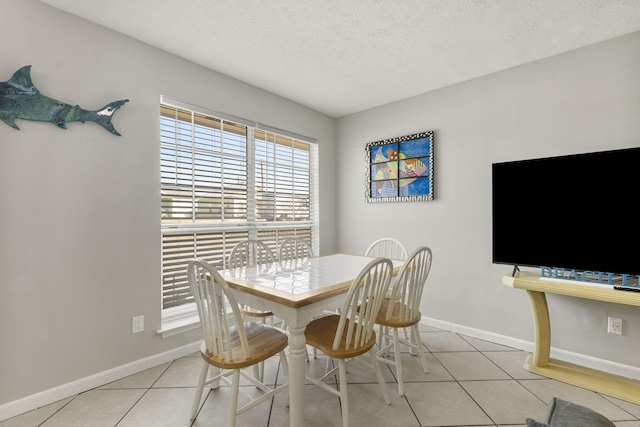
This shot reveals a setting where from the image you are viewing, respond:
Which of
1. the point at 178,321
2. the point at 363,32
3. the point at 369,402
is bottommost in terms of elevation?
the point at 369,402

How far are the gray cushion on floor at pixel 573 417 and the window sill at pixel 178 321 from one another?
8.13 feet

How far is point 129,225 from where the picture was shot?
2223mm

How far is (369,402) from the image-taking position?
1886 mm

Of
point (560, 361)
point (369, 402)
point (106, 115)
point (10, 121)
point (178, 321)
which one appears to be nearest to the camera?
point (10, 121)

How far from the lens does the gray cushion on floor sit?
838 mm

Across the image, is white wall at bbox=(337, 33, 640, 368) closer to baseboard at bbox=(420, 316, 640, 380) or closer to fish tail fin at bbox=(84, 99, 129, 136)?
baseboard at bbox=(420, 316, 640, 380)

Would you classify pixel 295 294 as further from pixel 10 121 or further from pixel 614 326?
pixel 614 326

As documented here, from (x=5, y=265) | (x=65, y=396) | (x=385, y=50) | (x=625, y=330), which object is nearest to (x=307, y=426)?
(x=65, y=396)

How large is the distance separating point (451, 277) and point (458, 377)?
109 cm

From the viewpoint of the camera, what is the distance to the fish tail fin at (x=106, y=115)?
2061mm

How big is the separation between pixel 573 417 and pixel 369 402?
49.8 inches

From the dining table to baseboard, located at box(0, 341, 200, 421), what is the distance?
99 cm

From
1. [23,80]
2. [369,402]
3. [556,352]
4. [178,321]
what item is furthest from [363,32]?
[556,352]

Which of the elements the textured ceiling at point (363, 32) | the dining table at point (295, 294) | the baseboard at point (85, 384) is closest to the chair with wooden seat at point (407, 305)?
the dining table at point (295, 294)
